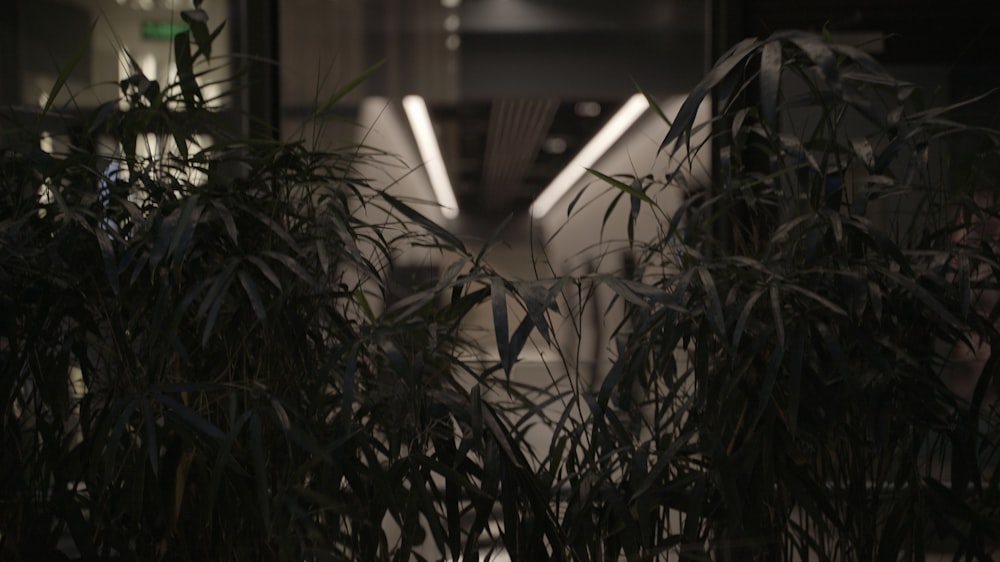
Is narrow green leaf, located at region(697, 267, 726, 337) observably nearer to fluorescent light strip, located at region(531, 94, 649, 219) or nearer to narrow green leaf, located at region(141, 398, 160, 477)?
narrow green leaf, located at region(141, 398, 160, 477)

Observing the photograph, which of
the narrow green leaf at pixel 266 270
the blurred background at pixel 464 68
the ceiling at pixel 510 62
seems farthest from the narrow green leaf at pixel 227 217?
the ceiling at pixel 510 62

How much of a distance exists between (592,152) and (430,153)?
43cm

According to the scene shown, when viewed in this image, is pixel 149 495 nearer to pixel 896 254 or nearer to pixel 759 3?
pixel 896 254

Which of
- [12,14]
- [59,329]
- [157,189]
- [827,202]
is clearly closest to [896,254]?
→ [827,202]

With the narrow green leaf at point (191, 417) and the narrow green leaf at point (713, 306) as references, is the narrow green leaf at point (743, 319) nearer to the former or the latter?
the narrow green leaf at point (713, 306)

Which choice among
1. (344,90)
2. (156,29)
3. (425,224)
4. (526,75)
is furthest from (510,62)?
(425,224)

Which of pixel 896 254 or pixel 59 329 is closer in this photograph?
pixel 896 254

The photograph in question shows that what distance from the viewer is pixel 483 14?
9.04 feet

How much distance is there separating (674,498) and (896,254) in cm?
44

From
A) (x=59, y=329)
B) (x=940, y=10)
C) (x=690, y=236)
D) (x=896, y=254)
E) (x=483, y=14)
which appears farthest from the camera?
(x=483, y=14)

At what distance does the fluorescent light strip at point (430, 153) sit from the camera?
2680mm

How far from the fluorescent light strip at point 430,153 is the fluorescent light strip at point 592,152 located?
23 cm

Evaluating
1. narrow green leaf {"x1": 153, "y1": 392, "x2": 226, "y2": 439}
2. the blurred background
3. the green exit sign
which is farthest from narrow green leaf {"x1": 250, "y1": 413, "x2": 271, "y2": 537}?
the green exit sign

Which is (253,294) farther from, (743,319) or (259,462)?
(743,319)
